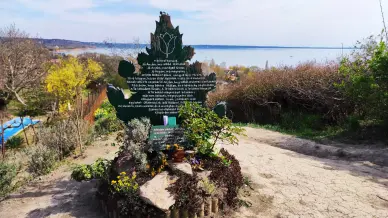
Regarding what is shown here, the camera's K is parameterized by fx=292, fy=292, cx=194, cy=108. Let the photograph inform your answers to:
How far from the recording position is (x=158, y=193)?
Answer: 412 cm

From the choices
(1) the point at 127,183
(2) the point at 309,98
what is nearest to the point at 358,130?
(2) the point at 309,98

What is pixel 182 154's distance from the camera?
4758 millimetres

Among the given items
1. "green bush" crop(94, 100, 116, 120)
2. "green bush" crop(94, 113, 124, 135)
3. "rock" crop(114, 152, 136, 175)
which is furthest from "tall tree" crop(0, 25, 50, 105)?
"rock" crop(114, 152, 136, 175)

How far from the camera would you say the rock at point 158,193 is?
402 cm

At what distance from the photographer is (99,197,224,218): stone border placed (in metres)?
4.11

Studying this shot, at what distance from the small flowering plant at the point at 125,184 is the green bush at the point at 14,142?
10.0 m

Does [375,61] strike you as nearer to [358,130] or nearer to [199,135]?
[358,130]

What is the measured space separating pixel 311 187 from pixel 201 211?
2.27 meters

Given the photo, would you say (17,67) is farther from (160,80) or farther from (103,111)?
(160,80)

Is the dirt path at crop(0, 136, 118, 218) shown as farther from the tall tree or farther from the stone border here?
the tall tree

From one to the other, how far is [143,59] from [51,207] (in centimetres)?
296

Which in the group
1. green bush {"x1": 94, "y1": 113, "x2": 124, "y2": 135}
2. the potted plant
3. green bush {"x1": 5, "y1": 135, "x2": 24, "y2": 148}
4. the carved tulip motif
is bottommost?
green bush {"x1": 5, "y1": 135, "x2": 24, "y2": 148}

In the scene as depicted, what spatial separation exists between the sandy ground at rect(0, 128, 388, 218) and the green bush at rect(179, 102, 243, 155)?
1071mm

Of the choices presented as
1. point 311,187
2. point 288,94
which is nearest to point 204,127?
point 311,187
